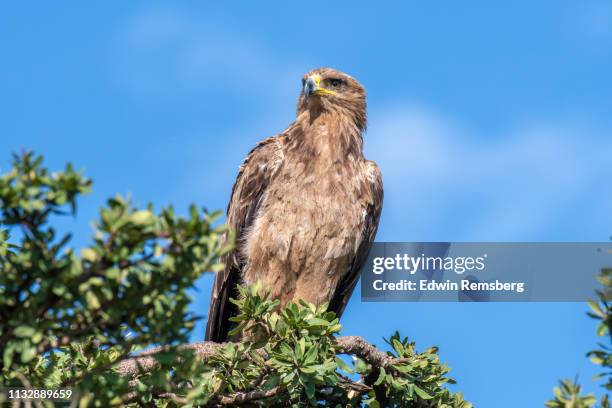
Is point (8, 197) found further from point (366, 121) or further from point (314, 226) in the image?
point (366, 121)

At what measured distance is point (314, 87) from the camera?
917 cm

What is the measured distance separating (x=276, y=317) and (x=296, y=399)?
2.35 ft

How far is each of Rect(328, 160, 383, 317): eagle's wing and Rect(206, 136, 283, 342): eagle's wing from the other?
0.88 metres

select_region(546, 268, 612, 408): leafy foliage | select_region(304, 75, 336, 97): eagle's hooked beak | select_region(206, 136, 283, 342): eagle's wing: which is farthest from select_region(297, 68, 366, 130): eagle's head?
select_region(546, 268, 612, 408): leafy foliage

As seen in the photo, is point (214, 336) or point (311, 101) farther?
point (311, 101)

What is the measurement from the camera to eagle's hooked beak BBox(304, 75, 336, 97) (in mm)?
9172

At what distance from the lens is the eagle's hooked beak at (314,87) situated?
30.1ft

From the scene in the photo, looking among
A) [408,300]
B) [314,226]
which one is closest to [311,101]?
[314,226]

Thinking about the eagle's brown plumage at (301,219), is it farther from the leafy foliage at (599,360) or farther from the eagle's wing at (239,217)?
the leafy foliage at (599,360)

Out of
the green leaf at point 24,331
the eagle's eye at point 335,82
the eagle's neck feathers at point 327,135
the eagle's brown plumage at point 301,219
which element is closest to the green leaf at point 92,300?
the green leaf at point 24,331

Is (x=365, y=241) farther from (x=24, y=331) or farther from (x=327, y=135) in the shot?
(x=24, y=331)

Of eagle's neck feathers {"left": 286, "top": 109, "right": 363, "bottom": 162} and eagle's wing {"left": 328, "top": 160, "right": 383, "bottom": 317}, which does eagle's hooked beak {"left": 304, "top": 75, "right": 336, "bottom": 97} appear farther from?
eagle's wing {"left": 328, "top": 160, "right": 383, "bottom": 317}

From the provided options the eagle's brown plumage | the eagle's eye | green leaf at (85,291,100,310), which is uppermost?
the eagle's eye

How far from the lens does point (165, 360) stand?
3.84m
